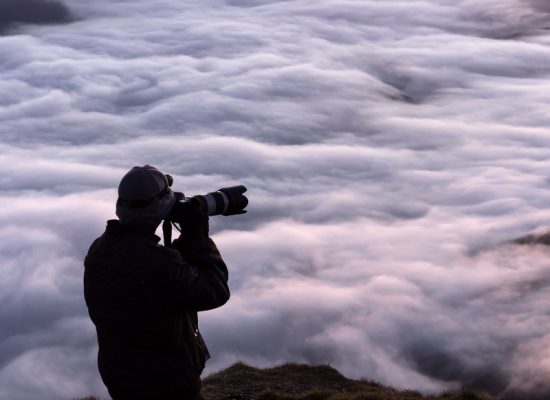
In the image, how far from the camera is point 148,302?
17.4 feet

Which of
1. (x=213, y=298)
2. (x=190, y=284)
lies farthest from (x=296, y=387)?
(x=190, y=284)

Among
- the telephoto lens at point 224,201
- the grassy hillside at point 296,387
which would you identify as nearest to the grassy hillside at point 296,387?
the grassy hillside at point 296,387

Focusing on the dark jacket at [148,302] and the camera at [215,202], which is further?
the camera at [215,202]

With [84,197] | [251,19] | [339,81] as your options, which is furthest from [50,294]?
[251,19]

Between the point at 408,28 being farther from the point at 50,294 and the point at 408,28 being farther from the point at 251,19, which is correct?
the point at 50,294

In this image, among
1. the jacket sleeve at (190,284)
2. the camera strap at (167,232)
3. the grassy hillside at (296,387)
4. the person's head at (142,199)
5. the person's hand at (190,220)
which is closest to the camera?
the jacket sleeve at (190,284)

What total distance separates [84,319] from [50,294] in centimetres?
297

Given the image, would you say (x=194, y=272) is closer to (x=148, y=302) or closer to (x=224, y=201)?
(x=148, y=302)

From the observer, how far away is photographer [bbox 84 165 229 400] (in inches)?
207

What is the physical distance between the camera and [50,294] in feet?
97.7

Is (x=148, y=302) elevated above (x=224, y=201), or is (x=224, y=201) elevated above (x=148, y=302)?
(x=224, y=201)

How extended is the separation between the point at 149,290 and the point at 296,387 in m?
7.40

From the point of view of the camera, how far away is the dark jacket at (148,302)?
525cm

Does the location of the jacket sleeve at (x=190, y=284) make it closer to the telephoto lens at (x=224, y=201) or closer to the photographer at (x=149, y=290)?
the photographer at (x=149, y=290)
